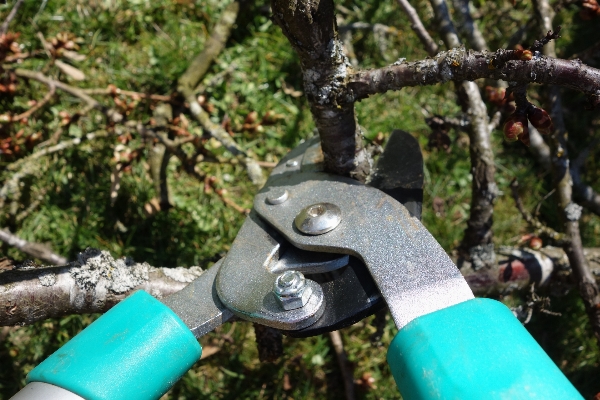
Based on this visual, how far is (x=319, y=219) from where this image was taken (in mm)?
1481

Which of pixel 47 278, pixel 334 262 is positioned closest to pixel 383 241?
pixel 334 262

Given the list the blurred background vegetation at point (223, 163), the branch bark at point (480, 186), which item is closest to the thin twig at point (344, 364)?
the blurred background vegetation at point (223, 163)

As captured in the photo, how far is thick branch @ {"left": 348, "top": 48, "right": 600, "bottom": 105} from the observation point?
129 centimetres

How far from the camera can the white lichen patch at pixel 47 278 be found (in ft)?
5.21

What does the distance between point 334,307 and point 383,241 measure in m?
0.20

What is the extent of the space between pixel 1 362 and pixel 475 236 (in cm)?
208

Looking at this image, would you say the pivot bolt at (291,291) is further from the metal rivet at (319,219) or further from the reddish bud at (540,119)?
the reddish bud at (540,119)

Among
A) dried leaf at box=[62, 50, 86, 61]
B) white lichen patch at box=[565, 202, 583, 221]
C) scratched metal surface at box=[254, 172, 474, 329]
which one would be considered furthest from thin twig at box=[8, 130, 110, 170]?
white lichen patch at box=[565, 202, 583, 221]

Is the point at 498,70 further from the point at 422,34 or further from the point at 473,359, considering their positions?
the point at 422,34

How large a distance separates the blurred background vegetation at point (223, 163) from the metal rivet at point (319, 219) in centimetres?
78

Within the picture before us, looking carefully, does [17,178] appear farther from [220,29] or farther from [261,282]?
[261,282]

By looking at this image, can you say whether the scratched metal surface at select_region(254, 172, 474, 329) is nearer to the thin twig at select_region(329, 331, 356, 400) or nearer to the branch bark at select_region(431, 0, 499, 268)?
the branch bark at select_region(431, 0, 499, 268)

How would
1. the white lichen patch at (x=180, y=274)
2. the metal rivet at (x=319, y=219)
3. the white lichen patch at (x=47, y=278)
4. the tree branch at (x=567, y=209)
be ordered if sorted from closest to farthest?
the metal rivet at (x=319, y=219) → the white lichen patch at (x=47, y=278) → the white lichen patch at (x=180, y=274) → the tree branch at (x=567, y=209)

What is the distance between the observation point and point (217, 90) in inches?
125
